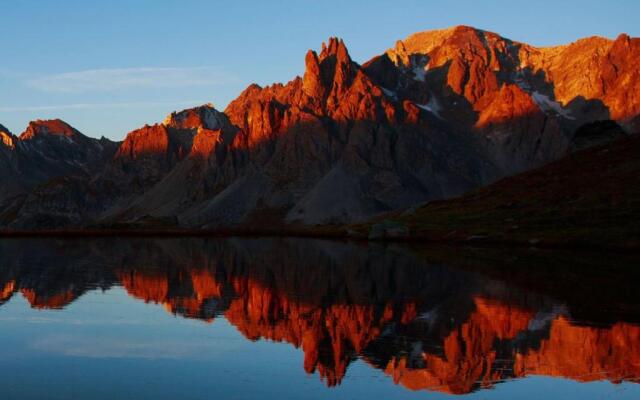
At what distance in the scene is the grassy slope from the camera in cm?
10474

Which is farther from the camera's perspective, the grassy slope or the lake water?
the grassy slope

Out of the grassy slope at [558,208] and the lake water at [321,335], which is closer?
the lake water at [321,335]

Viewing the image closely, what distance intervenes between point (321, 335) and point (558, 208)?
95.1m

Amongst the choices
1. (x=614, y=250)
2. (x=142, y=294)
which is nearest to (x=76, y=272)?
(x=142, y=294)

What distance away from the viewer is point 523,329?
121 feet

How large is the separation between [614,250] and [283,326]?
66.3 metres

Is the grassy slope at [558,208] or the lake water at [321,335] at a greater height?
the grassy slope at [558,208]

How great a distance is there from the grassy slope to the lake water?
3963 cm

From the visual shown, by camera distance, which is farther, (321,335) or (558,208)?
(558,208)

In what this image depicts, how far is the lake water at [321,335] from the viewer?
86.9ft

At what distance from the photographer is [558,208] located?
400 feet

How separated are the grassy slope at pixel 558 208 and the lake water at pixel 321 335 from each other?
39627 mm

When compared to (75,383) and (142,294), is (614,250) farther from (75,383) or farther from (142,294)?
(75,383)

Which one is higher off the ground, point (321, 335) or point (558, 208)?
point (558, 208)
